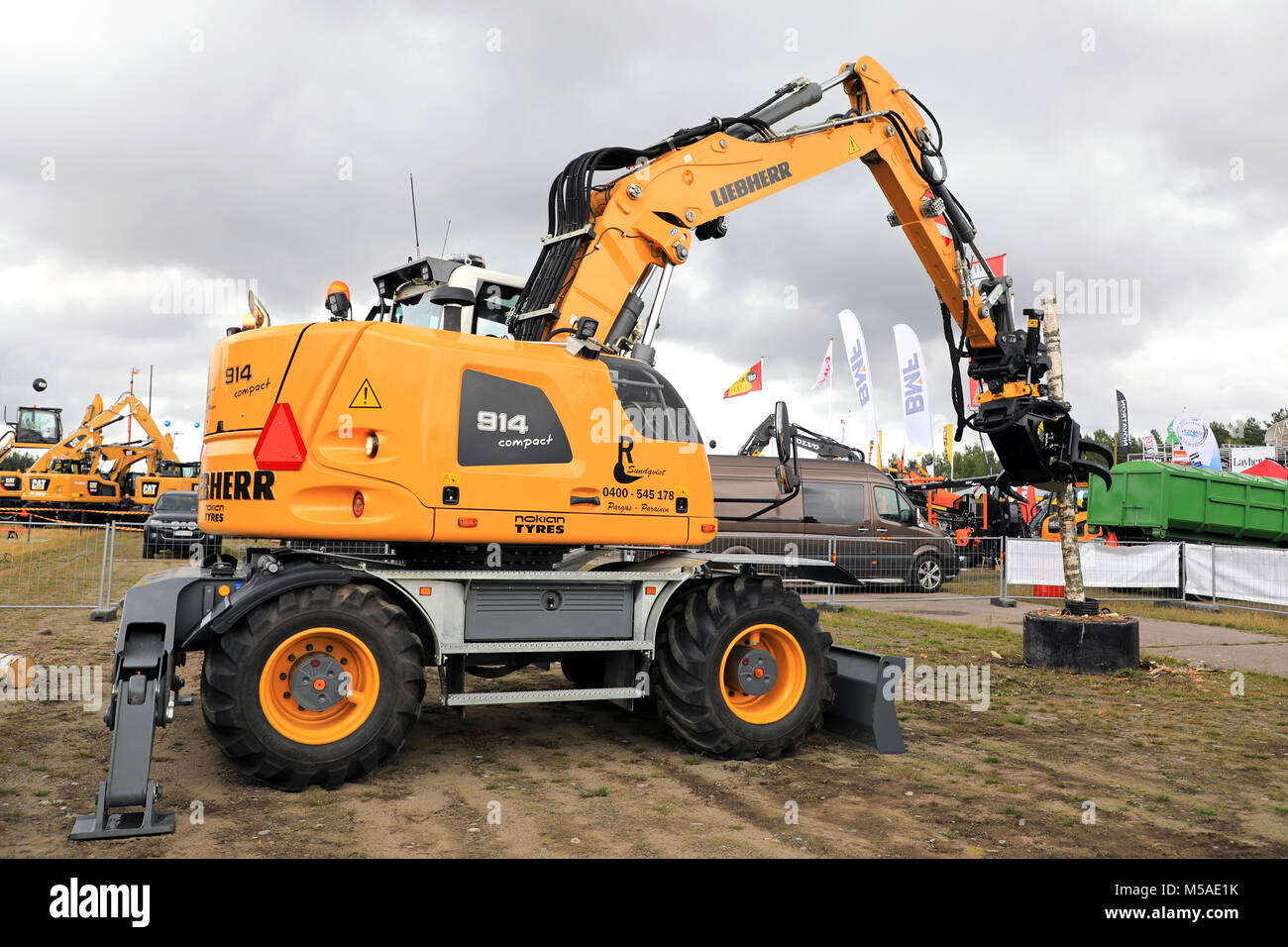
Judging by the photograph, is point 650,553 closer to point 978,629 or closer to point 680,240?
point 680,240

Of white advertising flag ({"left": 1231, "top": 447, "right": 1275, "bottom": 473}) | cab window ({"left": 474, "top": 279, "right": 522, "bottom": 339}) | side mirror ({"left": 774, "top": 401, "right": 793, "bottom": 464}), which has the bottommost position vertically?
side mirror ({"left": 774, "top": 401, "right": 793, "bottom": 464})

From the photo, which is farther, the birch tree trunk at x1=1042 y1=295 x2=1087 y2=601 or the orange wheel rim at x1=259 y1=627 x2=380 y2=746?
the birch tree trunk at x1=1042 y1=295 x2=1087 y2=601

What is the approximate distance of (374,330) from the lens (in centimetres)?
532

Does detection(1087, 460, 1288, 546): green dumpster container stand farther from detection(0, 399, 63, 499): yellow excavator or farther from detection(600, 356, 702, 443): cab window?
detection(0, 399, 63, 499): yellow excavator

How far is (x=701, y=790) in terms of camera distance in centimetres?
531

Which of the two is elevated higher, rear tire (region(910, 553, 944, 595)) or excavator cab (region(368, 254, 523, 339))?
excavator cab (region(368, 254, 523, 339))

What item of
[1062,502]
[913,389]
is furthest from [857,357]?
[1062,502]

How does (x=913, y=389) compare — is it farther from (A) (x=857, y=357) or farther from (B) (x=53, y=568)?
(B) (x=53, y=568)

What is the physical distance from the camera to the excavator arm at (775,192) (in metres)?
6.53

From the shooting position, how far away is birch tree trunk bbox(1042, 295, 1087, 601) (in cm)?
920

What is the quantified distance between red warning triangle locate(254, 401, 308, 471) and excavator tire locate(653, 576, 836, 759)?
2.59 m

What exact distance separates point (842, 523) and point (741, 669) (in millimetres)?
11301

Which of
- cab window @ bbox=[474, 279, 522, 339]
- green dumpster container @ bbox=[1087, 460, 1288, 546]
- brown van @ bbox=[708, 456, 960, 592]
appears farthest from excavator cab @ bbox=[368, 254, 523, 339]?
green dumpster container @ bbox=[1087, 460, 1288, 546]

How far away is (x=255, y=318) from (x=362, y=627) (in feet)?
7.02
